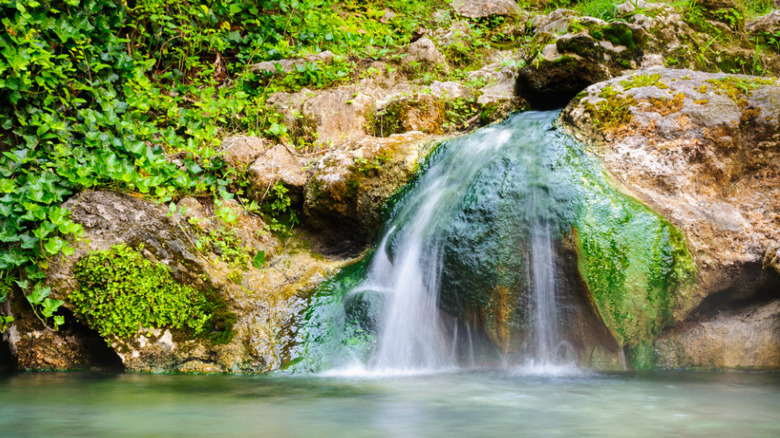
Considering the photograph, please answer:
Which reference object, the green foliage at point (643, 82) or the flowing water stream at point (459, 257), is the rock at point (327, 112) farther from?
the green foliage at point (643, 82)

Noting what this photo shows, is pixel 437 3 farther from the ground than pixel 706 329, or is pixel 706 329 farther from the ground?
pixel 437 3

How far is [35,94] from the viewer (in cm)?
449

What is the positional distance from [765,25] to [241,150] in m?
6.02

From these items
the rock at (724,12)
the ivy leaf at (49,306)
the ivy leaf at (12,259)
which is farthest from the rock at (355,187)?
the rock at (724,12)

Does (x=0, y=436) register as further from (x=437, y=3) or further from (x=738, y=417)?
(x=437, y=3)

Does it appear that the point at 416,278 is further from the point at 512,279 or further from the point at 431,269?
the point at 512,279

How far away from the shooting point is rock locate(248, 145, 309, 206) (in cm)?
517

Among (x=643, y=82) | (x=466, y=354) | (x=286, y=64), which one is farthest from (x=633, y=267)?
(x=286, y=64)

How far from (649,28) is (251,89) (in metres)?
4.41

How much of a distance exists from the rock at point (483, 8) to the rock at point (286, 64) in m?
2.76

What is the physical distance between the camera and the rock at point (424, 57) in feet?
22.4

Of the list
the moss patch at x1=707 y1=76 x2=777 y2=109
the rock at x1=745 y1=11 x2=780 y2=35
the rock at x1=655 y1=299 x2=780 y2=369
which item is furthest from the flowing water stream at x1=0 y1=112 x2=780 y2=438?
the rock at x1=745 y1=11 x2=780 y2=35

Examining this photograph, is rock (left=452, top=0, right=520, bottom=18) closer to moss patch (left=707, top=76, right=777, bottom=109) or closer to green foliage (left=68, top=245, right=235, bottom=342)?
moss patch (left=707, top=76, right=777, bottom=109)

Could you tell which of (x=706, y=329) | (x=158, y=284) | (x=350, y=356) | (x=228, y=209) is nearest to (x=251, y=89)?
(x=228, y=209)
